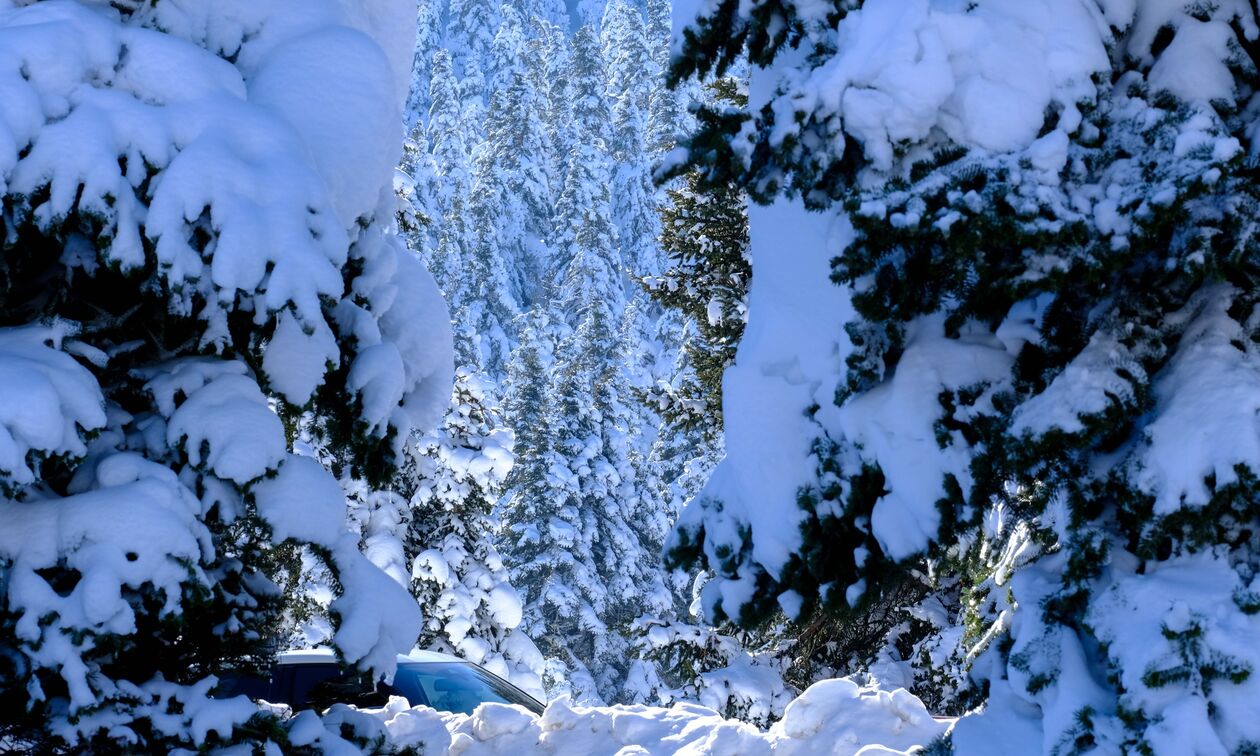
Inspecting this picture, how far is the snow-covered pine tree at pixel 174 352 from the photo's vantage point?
15.1ft

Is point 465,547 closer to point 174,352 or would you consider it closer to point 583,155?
point 174,352

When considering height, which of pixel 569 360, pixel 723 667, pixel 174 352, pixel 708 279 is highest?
pixel 174 352

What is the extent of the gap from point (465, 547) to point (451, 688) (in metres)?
9.15

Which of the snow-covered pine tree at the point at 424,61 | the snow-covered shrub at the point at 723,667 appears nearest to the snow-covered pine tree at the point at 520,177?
the snow-covered pine tree at the point at 424,61

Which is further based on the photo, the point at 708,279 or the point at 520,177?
the point at 520,177

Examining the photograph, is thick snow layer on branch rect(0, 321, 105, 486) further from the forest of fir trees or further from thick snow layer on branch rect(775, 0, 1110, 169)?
thick snow layer on branch rect(775, 0, 1110, 169)

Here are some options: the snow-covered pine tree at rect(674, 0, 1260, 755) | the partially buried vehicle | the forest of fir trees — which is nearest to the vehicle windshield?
the partially buried vehicle

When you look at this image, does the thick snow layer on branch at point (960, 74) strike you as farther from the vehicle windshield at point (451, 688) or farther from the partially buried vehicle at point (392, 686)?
the vehicle windshield at point (451, 688)

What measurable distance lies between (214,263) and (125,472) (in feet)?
3.31

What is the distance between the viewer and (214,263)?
15.4ft

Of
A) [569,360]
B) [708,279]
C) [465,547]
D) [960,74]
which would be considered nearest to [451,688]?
[708,279]

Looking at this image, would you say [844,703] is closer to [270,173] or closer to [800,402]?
[800,402]

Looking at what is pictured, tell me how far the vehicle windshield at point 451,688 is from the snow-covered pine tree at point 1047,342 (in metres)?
5.72

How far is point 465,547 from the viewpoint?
1886 centimetres
